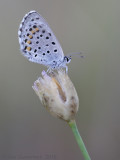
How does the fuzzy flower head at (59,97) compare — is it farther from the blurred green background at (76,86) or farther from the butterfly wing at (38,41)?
the blurred green background at (76,86)

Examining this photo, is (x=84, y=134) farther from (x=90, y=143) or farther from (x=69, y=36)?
(x=69, y=36)

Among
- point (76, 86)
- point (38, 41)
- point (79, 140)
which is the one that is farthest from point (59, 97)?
point (76, 86)

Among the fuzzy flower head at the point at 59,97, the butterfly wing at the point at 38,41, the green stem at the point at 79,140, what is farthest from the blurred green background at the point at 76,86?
the green stem at the point at 79,140

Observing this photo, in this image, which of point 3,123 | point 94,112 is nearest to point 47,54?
point 94,112

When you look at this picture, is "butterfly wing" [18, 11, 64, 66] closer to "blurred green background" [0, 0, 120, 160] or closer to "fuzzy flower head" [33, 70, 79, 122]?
"fuzzy flower head" [33, 70, 79, 122]

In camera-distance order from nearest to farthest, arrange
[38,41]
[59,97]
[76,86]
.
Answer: [59,97] < [38,41] < [76,86]

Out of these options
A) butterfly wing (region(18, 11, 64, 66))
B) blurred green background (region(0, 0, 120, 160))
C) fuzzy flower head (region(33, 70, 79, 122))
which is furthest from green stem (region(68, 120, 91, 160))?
blurred green background (region(0, 0, 120, 160))

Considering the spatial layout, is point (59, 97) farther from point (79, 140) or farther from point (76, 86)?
point (76, 86)
